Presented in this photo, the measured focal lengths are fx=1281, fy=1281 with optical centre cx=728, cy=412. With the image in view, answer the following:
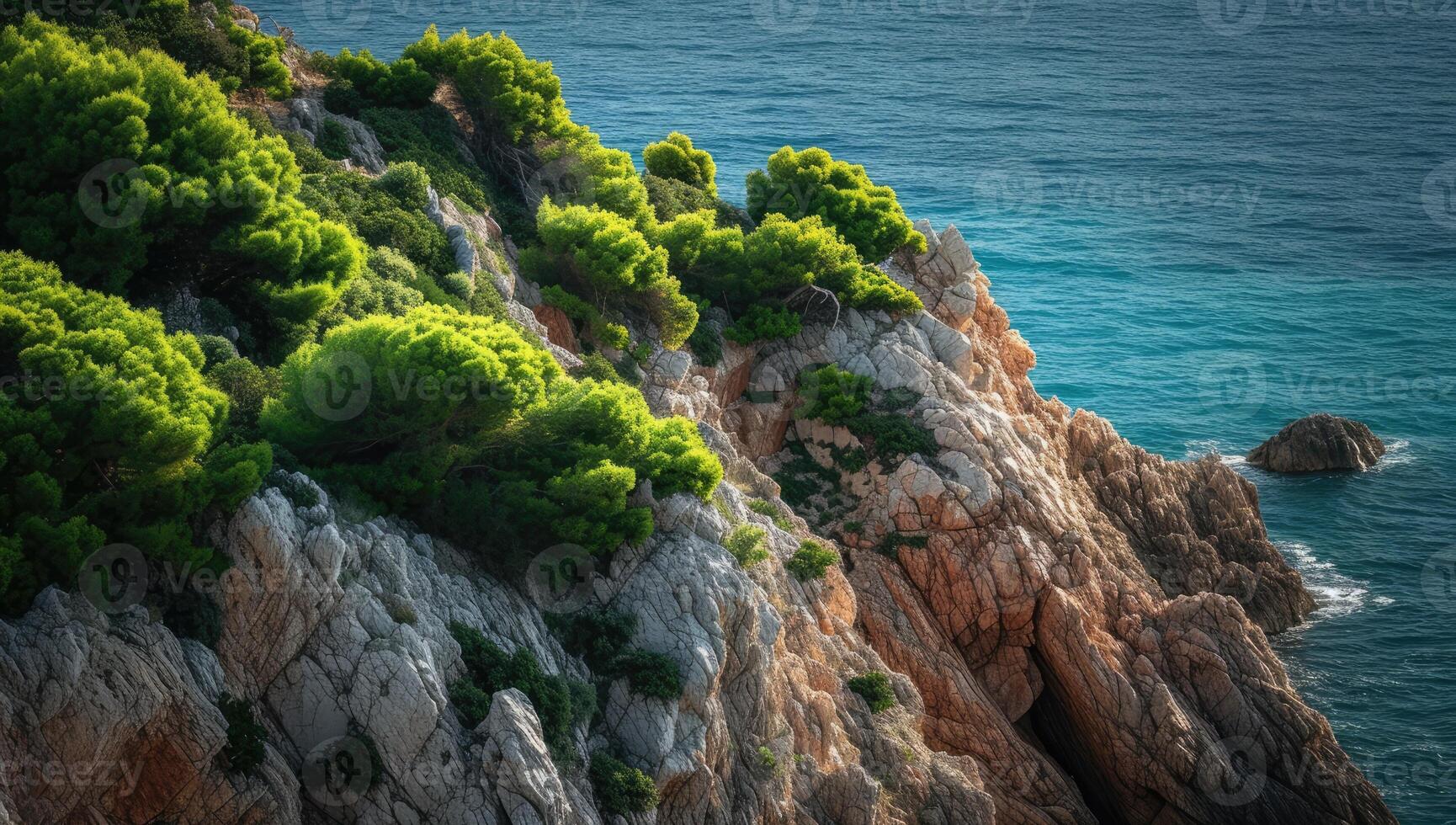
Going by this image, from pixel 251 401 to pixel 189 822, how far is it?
12.2 meters

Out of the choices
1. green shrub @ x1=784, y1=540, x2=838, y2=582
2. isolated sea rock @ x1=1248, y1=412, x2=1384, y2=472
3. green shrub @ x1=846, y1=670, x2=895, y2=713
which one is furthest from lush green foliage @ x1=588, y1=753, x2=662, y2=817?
isolated sea rock @ x1=1248, y1=412, x2=1384, y2=472

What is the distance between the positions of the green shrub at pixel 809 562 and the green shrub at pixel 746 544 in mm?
3935

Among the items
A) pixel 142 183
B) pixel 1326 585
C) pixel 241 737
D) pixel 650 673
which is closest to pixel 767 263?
pixel 650 673

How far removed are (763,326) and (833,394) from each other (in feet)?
14.4

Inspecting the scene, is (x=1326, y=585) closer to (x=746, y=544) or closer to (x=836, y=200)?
(x=836, y=200)

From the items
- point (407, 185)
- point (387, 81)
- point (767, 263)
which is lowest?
point (767, 263)

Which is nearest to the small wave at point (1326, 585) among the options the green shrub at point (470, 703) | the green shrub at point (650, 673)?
the green shrub at point (650, 673)

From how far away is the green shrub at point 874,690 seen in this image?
41.4 metres

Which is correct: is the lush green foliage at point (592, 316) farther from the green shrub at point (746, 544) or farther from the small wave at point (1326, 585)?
the small wave at point (1326, 585)

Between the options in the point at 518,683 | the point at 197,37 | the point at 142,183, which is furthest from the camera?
the point at 197,37

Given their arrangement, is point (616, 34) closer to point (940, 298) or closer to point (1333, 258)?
point (1333, 258)

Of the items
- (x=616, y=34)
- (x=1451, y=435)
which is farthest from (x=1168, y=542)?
(x=616, y=34)

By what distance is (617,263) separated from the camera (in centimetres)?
4862

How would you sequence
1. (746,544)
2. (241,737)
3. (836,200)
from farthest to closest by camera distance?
(836,200), (746,544), (241,737)
